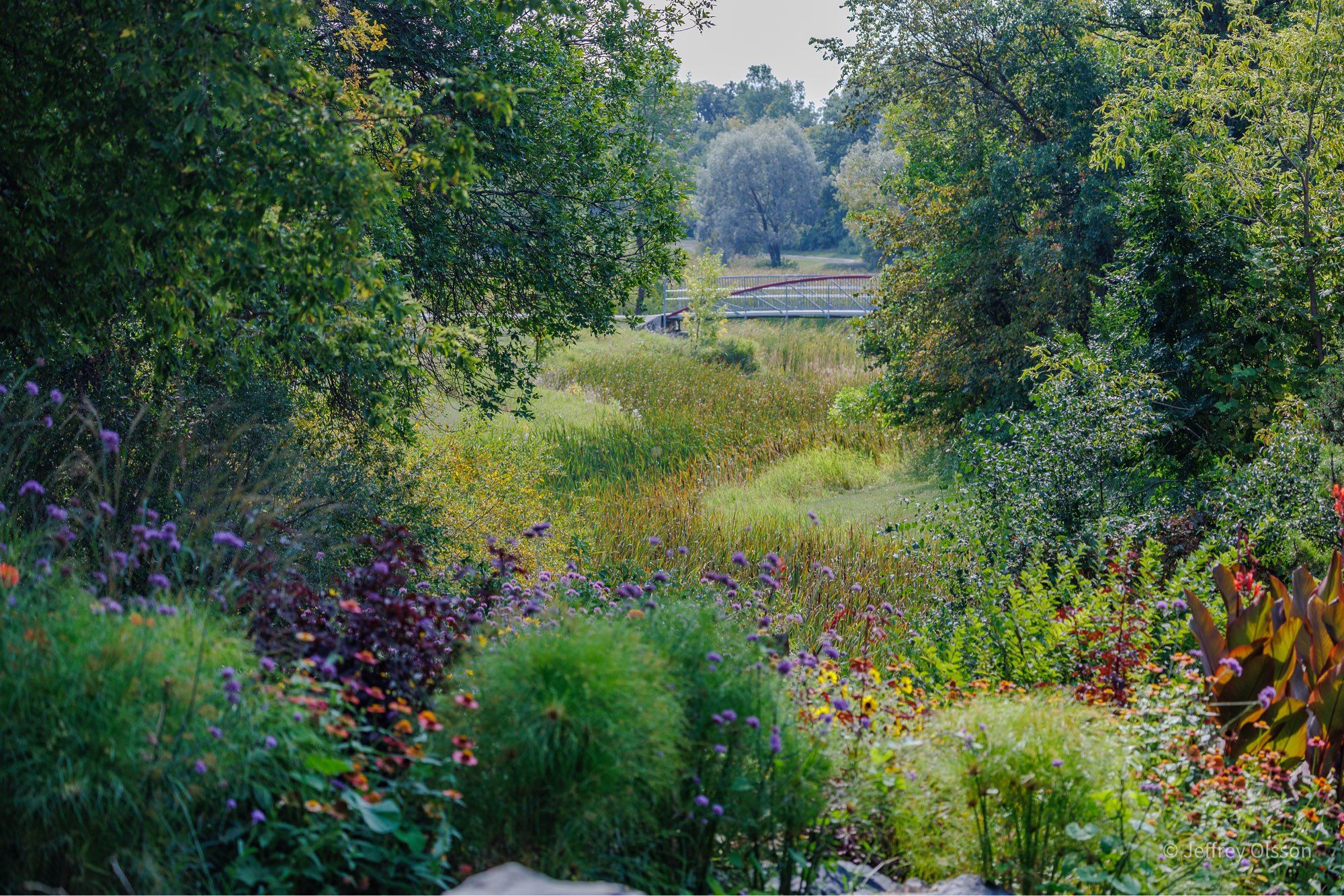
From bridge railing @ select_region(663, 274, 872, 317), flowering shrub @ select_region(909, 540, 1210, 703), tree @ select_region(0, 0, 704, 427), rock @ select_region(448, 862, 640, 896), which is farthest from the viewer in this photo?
bridge railing @ select_region(663, 274, 872, 317)

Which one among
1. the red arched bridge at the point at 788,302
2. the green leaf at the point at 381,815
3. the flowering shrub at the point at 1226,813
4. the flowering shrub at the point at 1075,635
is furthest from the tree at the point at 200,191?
the red arched bridge at the point at 788,302

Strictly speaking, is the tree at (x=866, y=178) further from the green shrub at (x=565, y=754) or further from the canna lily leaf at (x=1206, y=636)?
the green shrub at (x=565, y=754)

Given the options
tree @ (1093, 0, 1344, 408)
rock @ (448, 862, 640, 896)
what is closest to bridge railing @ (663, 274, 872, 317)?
tree @ (1093, 0, 1344, 408)

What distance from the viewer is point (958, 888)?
3117 mm

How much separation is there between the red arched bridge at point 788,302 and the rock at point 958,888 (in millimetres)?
25239

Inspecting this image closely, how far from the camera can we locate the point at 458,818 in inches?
105

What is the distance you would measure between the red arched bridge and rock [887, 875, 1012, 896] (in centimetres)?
2524

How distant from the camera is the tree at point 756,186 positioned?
186ft

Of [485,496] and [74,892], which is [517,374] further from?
[74,892]

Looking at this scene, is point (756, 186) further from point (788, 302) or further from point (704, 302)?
point (704, 302)

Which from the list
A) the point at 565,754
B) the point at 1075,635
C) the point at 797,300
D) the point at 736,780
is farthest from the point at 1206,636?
the point at 797,300

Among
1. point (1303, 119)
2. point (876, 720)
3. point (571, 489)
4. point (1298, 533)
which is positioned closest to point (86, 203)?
point (876, 720)

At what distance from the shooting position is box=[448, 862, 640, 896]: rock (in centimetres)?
219

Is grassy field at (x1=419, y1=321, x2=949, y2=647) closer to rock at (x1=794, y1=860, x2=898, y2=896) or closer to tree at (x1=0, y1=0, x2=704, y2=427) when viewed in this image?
rock at (x1=794, y1=860, x2=898, y2=896)
